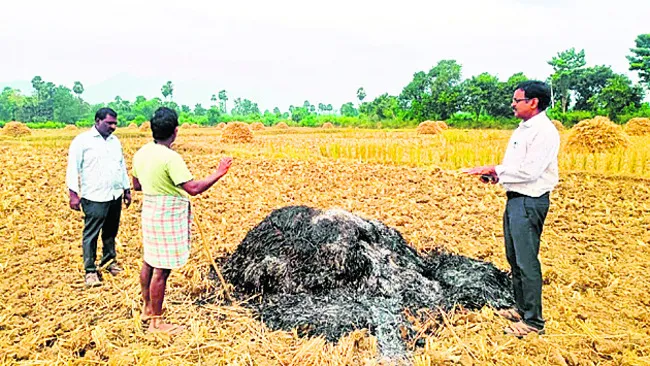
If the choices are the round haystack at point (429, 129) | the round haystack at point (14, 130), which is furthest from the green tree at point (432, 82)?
the round haystack at point (14, 130)

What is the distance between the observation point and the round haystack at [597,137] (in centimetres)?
1050

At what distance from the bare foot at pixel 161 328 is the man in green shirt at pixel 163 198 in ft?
0.23

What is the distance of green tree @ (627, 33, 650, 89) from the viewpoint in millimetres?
25612

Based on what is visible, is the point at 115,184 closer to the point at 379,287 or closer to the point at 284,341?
the point at 284,341

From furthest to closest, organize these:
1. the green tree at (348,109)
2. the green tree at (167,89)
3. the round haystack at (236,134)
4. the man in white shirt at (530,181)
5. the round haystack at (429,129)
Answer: the green tree at (348,109) < the green tree at (167,89) < the round haystack at (429,129) < the round haystack at (236,134) < the man in white shirt at (530,181)

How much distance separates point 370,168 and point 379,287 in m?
5.48

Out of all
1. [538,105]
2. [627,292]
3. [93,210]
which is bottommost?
[627,292]

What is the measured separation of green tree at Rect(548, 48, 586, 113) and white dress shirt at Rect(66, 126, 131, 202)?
29.5 metres

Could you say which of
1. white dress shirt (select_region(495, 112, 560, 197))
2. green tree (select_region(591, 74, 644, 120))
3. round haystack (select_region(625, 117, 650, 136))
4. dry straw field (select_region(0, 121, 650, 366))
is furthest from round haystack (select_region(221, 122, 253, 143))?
green tree (select_region(591, 74, 644, 120))

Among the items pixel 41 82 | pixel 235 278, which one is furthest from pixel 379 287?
pixel 41 82

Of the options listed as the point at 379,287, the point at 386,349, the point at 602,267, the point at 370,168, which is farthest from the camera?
the point at 370,168

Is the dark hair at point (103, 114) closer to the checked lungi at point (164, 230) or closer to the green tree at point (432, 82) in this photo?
the checked lungi at point (164, 230)

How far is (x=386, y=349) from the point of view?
2.92 metres

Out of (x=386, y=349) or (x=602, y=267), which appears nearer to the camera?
(x=386, y=349)
